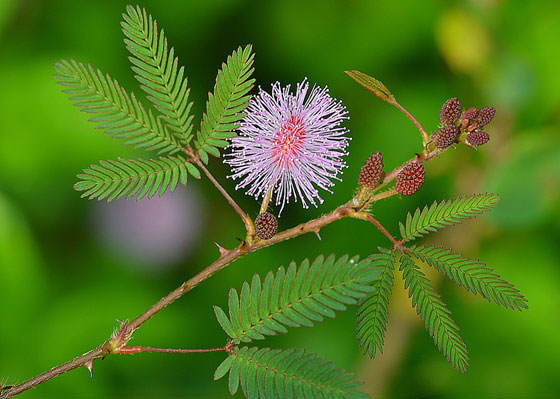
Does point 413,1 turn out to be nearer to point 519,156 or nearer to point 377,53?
point 377,53

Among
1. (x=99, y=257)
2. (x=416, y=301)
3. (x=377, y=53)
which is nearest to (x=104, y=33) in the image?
(x=99, y=257)

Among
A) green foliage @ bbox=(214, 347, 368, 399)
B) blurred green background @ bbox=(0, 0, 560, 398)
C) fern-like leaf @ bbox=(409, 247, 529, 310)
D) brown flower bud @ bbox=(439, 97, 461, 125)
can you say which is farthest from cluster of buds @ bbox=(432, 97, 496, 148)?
blurred green background @ bbox=(0, 0, 560, 398)

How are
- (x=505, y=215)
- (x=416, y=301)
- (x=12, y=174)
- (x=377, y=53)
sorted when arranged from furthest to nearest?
(x=377, y=53), (x=12, y=174), (x=505, y=215), (x=416, y=301)

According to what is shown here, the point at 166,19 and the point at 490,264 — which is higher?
the point at 166,19

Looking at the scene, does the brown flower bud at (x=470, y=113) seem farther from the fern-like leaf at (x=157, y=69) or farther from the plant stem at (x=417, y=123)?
the fern-like leaf at (x=157, y=69)

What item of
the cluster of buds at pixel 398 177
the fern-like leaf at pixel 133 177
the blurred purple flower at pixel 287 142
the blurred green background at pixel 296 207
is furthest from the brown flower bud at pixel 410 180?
the blurred green background at pixel 296 207

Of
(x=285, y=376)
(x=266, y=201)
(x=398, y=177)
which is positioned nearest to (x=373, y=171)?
(x=398, y=177)
